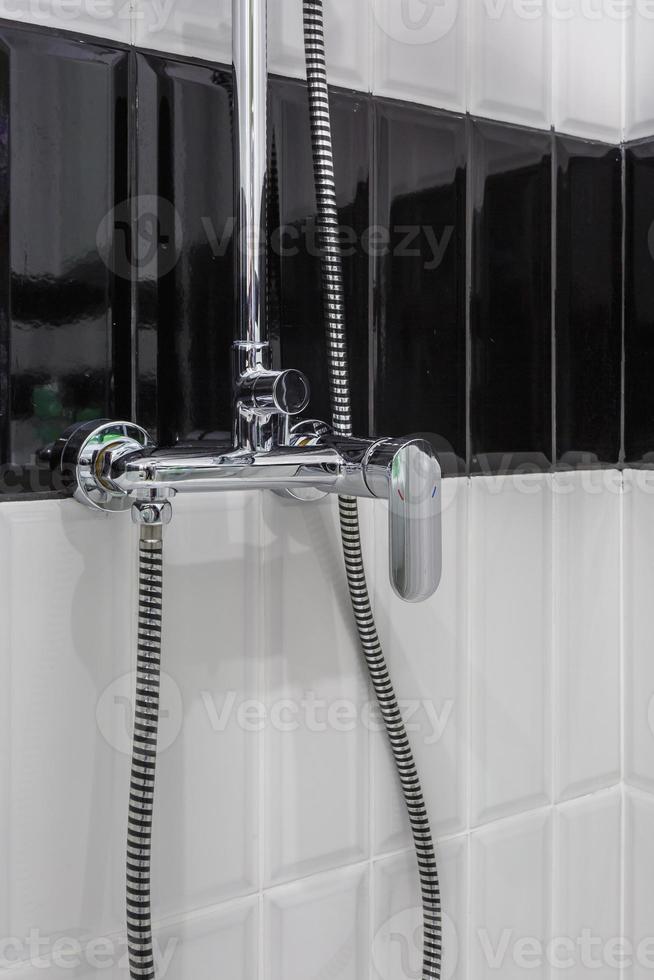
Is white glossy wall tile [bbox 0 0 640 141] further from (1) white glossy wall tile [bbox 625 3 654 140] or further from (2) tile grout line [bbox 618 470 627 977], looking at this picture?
(2) tile grout line [bbox 618 470 627 977]

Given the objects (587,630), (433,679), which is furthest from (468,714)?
(587,630)

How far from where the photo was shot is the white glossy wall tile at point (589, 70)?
1035 millimetres

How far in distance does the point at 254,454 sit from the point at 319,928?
1.54 feet

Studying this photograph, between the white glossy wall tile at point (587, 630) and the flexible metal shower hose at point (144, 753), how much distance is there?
20.4 inches

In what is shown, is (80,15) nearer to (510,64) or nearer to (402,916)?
(510,64)

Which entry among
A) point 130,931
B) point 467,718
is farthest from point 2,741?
point 467,718

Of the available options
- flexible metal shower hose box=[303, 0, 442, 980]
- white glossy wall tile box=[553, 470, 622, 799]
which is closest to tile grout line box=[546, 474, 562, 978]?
white glossy wall tile box=[553, 470, 622, 799]

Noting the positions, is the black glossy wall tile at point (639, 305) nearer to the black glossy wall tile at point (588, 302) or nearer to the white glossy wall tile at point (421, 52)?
the black glossy wall tile at point (588, 302)

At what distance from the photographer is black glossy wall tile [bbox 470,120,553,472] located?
3.16ft

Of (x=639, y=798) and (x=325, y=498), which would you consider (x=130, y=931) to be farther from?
(x=639, y=798)

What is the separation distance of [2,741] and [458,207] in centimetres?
65

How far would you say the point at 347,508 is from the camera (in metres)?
0.80

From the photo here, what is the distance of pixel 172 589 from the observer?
0.77m

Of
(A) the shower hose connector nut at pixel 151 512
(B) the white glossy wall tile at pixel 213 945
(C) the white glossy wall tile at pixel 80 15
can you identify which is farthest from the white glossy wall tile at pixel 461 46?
(B) the white glossy wall tile at pixel 213 945
